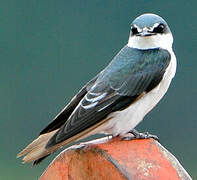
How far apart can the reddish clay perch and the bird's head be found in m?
1.24

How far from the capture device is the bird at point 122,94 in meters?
3.80

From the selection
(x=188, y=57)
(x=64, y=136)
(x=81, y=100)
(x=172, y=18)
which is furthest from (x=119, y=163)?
(x=172, y=18)

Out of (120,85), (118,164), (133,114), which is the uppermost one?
(118,164)

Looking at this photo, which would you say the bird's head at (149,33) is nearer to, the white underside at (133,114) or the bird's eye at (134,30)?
the bird's eye at (134,30)

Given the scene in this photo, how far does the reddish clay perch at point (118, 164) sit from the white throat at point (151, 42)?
4.38ft

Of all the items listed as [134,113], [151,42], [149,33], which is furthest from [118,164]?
[151,42]

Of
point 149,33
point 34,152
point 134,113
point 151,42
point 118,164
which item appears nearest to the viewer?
point 118,164

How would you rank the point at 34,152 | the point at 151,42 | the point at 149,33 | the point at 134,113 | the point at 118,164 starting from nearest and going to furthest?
the point at 118,164
the point at 34,152
the point at 134,113
the point at 149,33
the point at 151,42

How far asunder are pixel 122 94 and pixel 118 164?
3.94 feet

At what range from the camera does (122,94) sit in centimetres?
420

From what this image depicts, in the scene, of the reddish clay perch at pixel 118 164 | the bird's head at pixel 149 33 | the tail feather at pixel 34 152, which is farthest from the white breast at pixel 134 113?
the reddish clay perch at pixel 118 164

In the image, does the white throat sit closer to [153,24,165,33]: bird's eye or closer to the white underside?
[153,24,165,33]: bird's eye

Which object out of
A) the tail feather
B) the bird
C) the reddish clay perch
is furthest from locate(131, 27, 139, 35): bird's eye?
the reddish clay perch

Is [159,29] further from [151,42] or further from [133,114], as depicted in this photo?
[133,114]
